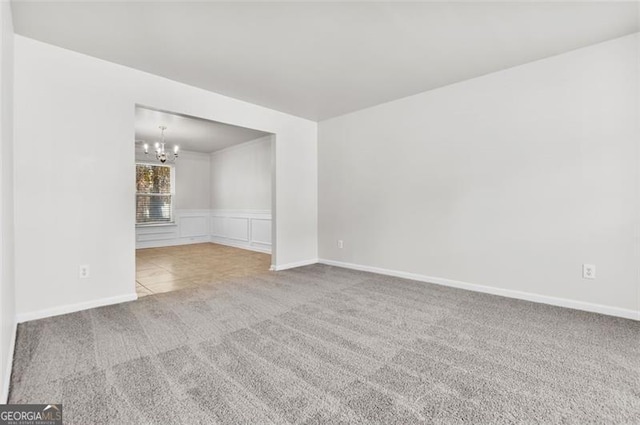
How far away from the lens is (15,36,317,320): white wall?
2.60 metres

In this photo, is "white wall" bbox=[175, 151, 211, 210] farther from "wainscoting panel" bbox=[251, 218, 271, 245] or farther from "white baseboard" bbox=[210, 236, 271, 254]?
"wainscoting panel" bbox=[251, 218, 271, 245]

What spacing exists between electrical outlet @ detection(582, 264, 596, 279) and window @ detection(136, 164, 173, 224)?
8.08m

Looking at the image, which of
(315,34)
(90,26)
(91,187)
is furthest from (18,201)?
(315,34)

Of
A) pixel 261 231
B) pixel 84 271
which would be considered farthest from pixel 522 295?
pixel 261 231

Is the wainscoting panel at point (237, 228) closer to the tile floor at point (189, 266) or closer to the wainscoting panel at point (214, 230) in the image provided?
the wainscoting panel at point (214, 230)

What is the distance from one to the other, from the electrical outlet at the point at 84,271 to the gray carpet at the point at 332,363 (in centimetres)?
35

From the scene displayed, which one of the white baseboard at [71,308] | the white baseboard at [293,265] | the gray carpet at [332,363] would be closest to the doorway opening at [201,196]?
the white baseboard at [293,265]

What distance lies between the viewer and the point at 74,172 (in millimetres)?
2842

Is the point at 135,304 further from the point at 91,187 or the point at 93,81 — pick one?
the point at 93,81

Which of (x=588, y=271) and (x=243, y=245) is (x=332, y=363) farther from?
(x=243, y=245)

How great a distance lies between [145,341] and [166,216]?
623 centimetres

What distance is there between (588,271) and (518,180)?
3.43ft

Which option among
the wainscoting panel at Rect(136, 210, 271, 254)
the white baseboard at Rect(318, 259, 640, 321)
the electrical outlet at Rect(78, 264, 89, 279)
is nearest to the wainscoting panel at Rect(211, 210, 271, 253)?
the wainscoting panel at Rect(136, 210, 271, 254)

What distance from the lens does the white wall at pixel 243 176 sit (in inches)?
264
